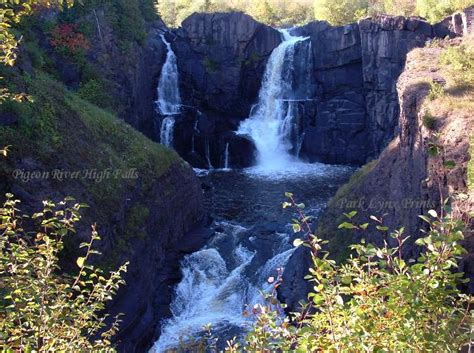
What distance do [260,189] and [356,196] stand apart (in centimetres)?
1232

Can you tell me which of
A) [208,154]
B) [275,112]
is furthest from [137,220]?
[275,112]

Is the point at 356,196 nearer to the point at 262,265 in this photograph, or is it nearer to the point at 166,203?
the point at 262,265

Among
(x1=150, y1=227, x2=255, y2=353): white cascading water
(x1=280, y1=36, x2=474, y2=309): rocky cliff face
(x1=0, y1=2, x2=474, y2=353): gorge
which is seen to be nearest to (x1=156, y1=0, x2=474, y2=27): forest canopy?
(x1=0, y1=2, x2=474, y2=353): gorge

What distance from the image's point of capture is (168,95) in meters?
33.2

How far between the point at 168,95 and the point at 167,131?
287 cm

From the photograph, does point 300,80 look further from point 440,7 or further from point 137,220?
point 137,220

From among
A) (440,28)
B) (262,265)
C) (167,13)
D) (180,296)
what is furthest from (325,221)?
(167,13)

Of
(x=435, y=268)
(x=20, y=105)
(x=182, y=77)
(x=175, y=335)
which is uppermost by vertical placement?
(x=182, y=77)

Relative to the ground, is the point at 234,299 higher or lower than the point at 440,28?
lower

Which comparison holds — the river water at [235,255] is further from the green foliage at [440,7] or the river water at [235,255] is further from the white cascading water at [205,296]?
the green foliage at [440,7]

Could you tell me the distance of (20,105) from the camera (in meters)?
13.6

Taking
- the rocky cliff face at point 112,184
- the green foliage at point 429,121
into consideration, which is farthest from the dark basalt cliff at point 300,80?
the green foliage at point 429,121

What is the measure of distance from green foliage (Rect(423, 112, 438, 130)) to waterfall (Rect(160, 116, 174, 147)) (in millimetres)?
22772

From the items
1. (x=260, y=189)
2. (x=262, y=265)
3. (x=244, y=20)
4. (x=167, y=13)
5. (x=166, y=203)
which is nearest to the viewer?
(x=262, y=265)
